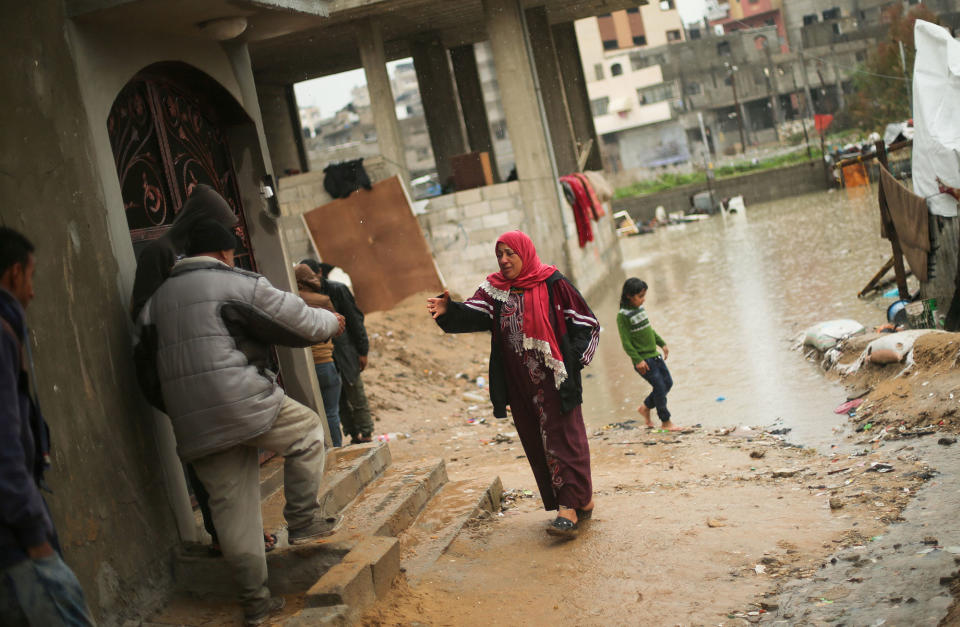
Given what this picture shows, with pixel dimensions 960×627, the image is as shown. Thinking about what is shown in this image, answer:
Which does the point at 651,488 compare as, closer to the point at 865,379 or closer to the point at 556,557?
the point at 556,557

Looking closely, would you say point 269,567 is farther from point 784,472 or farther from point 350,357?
point 784,472

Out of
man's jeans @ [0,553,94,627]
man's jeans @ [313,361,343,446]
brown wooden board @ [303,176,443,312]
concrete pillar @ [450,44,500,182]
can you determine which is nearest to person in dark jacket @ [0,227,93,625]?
man's jeans @ [0,553,94,627]

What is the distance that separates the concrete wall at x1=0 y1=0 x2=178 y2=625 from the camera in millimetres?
3562

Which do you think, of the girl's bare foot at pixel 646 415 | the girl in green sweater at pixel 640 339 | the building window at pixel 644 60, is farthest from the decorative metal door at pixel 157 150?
the building window at pixel 644 60

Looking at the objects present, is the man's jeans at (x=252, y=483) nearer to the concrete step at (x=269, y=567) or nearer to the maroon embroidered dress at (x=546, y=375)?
the concrete step at (x=269, y=567)

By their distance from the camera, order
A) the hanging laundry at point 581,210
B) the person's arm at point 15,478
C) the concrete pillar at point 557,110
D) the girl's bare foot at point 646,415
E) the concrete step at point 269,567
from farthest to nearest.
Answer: the concrete pillar at point 557,110 → the hanging laundry at point 581,210 → the girl's bare foot at point 646,415 → the concrete step at point 269,567 → the person's arm at point 15,478

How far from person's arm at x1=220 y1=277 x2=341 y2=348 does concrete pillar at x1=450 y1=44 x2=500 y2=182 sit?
62.8ft

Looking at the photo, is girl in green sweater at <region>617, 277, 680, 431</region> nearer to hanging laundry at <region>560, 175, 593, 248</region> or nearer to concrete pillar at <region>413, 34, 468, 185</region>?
hanging laundry at <region>560, 175, 593, 248</region>

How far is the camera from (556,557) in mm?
4691

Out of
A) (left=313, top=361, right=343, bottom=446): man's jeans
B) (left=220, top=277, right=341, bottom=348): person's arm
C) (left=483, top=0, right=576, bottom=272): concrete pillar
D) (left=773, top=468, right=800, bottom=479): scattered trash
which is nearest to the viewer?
(left=220, top=277, right=341, bottom=348): person's arm

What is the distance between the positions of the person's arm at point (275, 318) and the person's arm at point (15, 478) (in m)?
1.16

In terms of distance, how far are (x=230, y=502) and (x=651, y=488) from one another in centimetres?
313

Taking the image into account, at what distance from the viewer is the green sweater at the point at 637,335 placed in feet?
24.7

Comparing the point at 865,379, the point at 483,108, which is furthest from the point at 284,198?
the point at 865,379
